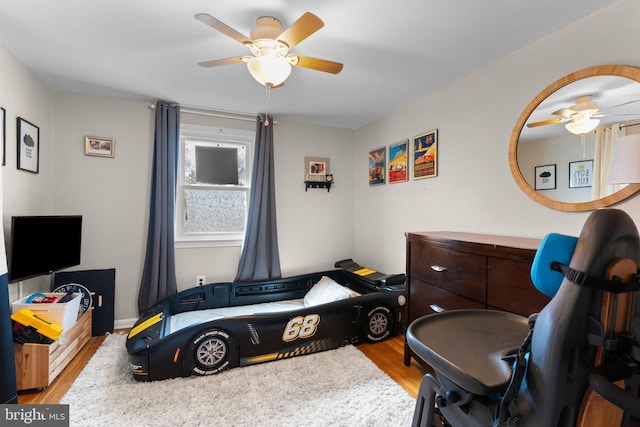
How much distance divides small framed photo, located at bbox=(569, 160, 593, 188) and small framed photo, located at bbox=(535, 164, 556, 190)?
93 mm

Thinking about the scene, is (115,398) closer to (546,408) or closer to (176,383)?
(176,383)

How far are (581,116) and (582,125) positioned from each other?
0.19 ft

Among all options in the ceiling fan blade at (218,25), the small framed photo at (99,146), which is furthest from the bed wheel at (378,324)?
the small framed photo at (99,146)

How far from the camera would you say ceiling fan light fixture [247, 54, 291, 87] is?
1.66 metres

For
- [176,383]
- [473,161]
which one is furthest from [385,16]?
[176,383]

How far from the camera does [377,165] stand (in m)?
3.46

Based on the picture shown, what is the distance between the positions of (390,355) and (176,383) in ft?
5.28

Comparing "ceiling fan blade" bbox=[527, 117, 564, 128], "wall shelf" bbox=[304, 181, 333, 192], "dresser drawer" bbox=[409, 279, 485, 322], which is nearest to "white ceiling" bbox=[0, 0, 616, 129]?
"ceiling fan blade" bbox=[527, 117, 564, 128]

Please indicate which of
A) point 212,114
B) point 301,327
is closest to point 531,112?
point 301,327

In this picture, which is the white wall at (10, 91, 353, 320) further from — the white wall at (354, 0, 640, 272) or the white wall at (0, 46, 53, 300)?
the white wall at (354, 0, 640, 272)

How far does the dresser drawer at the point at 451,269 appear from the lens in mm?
1696

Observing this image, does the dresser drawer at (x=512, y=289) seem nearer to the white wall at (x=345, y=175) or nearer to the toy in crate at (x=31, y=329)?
the white wall at (x=345, y=175)

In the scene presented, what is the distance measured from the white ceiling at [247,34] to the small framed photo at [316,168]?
98cm

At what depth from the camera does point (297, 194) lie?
364 cm
